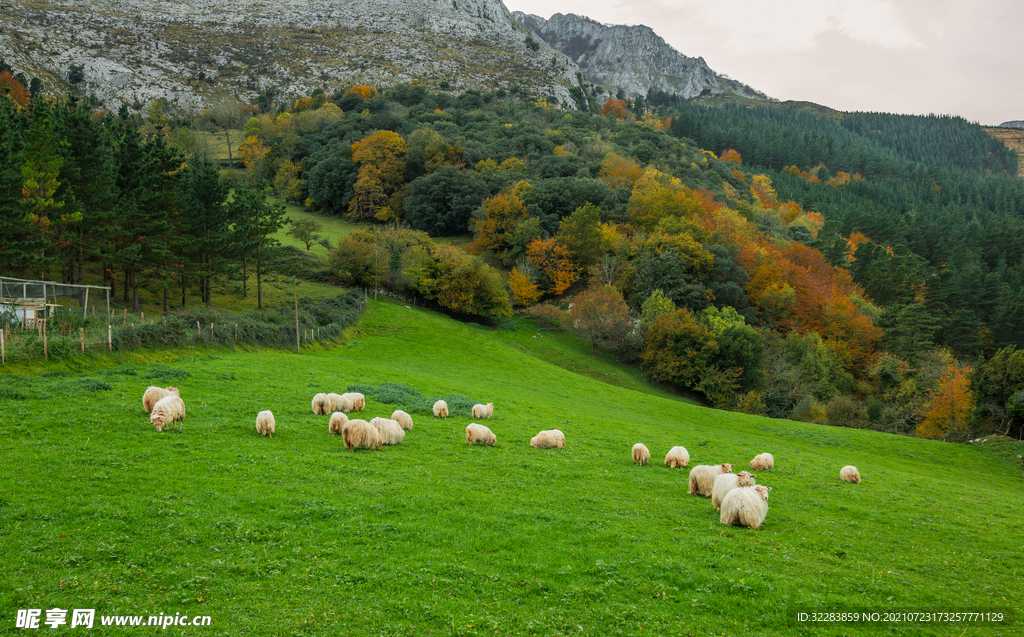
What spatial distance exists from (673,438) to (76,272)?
1912 inches

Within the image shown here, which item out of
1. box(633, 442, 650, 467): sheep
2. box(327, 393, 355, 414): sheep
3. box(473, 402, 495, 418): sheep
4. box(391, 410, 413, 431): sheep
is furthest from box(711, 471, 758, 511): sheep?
box(327, 393, 355, 414): sheep

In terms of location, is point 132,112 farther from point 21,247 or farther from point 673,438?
point 673,438

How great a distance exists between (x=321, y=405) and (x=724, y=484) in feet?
54.4

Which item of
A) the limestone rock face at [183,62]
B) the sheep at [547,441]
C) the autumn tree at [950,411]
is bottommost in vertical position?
the autumn tree at [950,411]

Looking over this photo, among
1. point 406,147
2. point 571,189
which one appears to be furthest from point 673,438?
point 406,147

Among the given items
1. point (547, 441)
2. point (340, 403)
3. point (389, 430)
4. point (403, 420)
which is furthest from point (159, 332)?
point (547, 441)

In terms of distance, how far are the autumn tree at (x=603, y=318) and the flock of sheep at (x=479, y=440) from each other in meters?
44.3

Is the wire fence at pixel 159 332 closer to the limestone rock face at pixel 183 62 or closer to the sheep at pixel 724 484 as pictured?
the sheep at pixel 724 484

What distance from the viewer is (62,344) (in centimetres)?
2567

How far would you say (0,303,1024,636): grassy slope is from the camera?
8.85 metres

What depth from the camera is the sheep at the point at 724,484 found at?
15016 mm

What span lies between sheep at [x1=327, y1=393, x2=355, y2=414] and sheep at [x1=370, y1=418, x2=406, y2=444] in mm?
4760

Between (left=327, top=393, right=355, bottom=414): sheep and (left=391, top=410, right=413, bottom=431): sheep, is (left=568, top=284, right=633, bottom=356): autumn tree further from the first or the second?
(left=391, top=410, right=413, bottom=431): sheep

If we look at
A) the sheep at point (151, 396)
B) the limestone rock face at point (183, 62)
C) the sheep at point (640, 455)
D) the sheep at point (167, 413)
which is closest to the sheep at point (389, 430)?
the sheep at point (167, 413)
